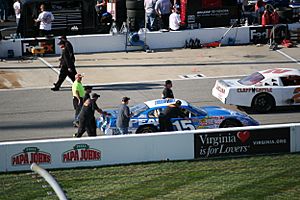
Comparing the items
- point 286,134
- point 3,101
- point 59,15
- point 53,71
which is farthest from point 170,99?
point 59,15

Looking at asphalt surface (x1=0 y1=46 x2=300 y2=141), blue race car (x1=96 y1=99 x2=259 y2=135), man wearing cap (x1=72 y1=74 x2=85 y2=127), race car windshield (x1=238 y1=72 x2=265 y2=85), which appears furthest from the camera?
race car windshield (x1=238 y1=72 x2=265 y2=85)

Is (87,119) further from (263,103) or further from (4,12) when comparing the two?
(4,12)

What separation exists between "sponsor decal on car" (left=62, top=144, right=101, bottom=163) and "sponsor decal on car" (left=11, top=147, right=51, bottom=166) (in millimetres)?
444

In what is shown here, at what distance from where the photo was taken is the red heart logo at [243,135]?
17.7 metres

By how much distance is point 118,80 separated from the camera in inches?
1051

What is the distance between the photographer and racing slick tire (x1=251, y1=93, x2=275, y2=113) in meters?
22.0

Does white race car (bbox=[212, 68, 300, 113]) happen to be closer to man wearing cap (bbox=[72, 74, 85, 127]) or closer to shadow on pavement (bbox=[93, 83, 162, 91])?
shadow on pavement (bbox=[93, 83, 162, 91])

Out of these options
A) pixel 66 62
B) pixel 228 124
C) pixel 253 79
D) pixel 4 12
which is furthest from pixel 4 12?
pixel 228 124

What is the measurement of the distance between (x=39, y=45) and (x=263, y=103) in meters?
11.1

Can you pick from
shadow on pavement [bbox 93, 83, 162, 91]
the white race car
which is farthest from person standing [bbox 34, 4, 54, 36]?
the white race car

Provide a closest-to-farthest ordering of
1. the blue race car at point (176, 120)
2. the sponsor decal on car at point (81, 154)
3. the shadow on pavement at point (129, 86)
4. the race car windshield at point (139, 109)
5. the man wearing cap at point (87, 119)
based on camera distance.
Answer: the sponsor decal on car at point (81, 154), the man wearing cap at point (87, 119), the blue race car at point (176, 120), the race car windshield at point (139, 109), the shadow on pavement at point (129, 86)

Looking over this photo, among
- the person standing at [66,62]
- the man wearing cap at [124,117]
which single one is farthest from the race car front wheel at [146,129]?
the person standing at [66,62]

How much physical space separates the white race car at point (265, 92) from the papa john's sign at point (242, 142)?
12.7 ft

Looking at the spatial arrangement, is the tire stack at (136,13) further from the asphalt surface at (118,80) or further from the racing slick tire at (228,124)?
the racing slick tire at (228,124)
